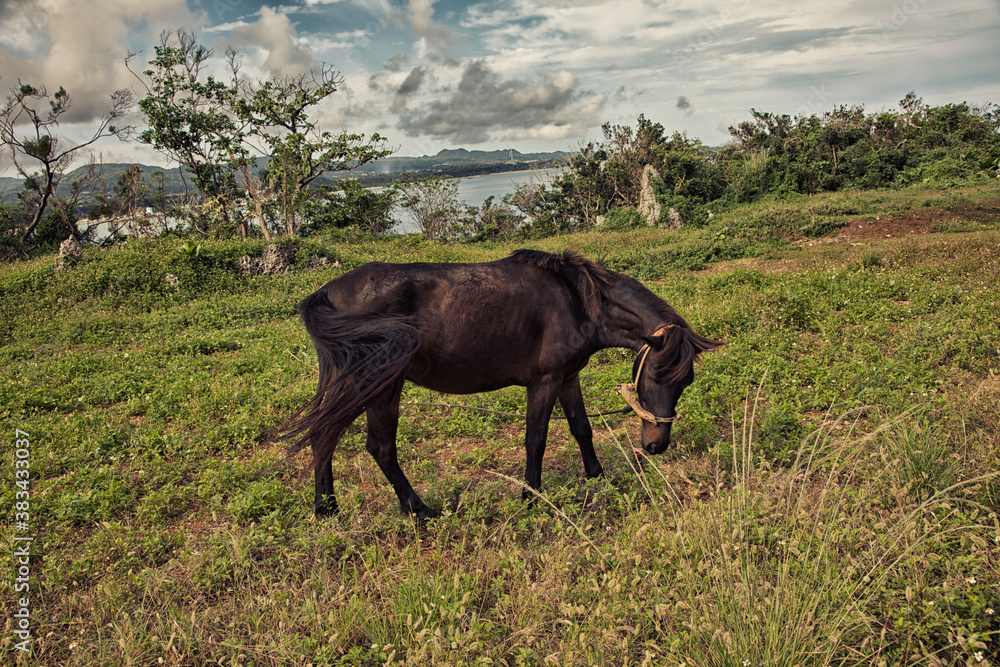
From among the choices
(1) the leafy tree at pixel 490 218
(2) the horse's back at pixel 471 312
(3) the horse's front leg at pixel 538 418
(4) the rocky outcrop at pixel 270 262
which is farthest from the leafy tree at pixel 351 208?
(3) the horse's front leg at pixel 538 418

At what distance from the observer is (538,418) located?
4176mm

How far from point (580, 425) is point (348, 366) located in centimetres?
204

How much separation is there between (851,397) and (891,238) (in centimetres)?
1309

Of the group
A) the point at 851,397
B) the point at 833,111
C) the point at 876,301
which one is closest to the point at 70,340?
the point at 851,397

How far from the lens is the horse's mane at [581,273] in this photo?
4.25 meters

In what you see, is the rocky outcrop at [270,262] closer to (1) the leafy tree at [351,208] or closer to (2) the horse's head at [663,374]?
(1) the leafy tree at [351,208]

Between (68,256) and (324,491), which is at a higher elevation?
(68,256)

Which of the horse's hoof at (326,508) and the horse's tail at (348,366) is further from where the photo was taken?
the horse's hoof at (326,508)

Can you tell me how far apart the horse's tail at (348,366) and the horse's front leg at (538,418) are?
109 cm

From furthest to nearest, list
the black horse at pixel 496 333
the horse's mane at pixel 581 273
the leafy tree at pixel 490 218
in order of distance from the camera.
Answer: the leafy tree at pixel 490 218
the horse's mane at pixel 581 273
the black horse at pixel 496 333

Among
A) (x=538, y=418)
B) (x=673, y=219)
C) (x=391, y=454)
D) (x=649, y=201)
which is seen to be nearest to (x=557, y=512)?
(x=538, y=418)

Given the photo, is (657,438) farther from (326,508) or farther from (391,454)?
(326,508)

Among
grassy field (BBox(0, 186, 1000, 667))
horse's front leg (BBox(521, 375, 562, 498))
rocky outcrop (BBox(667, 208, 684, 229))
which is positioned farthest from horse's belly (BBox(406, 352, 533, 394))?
rocky outcrop (BBox(667, 208, 684, 229))

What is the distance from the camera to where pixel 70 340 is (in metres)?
9.87
